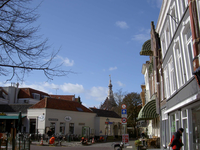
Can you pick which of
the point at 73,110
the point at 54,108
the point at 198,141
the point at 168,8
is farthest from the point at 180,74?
the point at 73,110

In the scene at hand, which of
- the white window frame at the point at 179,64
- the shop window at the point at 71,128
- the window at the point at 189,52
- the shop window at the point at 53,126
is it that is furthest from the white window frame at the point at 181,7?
the shop window at the point at 71,128

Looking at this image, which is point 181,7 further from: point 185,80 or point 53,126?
point 53,126

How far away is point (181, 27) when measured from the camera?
11422 mm

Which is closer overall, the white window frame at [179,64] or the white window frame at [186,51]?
the white window frame at [186,51]

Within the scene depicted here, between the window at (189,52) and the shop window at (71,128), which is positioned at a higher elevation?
the window at (189,52)

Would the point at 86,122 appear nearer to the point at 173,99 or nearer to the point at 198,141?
the point at 173,99

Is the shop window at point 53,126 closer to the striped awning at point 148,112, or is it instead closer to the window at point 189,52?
the striped awning at point 148,112

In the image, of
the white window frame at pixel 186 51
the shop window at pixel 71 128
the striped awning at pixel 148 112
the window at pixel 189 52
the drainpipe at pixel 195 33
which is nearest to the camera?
the drainpipe at pixel 195 33

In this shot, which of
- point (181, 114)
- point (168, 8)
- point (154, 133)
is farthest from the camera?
point (154, 133)

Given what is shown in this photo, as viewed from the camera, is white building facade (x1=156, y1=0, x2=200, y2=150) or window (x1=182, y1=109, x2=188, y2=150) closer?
white building facade (x1=156, y1=0, x2=200, y2=150)

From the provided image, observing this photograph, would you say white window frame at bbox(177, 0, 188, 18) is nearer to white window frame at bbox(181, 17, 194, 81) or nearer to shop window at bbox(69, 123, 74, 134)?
white window frame at bbox(181, 17, 194, 81)

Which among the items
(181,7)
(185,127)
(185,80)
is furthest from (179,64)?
(185,127)

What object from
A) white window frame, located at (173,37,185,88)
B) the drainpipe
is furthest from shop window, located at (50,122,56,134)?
the drainpipe

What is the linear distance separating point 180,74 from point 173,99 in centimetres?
266
